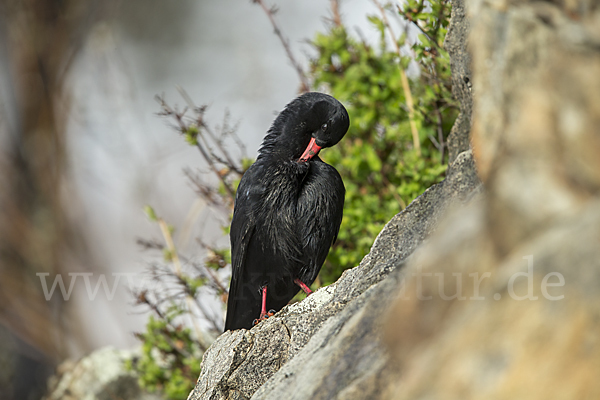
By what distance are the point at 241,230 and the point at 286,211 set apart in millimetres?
293

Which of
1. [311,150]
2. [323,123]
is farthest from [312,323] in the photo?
[323,123]

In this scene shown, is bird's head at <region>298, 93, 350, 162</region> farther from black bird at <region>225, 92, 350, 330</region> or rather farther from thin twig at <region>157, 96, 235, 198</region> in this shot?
thin twig at <region>157, 96, 235, 198</region>

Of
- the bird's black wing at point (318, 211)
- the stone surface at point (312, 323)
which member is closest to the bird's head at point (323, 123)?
the bird's black wing at point (318, 211)

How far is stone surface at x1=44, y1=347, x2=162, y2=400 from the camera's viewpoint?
4543 mm

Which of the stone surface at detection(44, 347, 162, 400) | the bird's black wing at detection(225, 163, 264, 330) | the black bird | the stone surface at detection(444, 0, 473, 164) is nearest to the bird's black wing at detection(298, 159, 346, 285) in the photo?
the black bird

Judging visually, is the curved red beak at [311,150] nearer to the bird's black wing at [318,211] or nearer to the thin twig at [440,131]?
the bird's black wing at [318,211]

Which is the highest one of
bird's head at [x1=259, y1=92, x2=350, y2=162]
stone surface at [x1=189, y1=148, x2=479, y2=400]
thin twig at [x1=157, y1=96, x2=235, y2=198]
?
thin twig at [x1=157, y1=96, x2=235, y2=198]

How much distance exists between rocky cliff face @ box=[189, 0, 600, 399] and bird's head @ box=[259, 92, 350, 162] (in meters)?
1.85

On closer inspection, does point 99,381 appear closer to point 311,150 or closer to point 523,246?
point 311,150

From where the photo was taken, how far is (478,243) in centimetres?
125

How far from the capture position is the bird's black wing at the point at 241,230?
10.3 feet

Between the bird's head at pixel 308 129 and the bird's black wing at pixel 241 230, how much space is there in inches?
8.0

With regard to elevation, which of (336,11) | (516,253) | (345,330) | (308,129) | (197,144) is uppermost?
(336,11)

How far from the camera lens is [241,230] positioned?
320 cm
